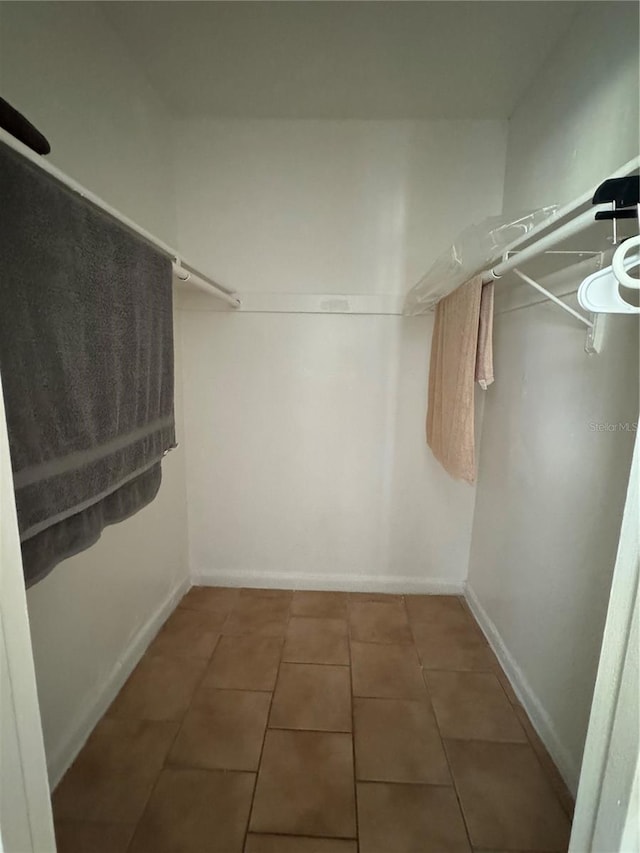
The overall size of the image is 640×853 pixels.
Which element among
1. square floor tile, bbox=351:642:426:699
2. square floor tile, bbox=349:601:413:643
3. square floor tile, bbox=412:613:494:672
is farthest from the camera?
square floor tile, bbox=349:601:413:643

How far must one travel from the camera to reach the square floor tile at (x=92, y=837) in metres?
1.02

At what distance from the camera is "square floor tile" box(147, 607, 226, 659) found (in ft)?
5.59

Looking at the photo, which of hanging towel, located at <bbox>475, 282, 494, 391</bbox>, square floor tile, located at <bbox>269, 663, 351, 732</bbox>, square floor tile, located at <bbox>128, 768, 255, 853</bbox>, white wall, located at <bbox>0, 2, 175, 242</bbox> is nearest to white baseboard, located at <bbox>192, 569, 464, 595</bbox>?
square floor tile, located at <bbox>269, 663, 351, 732</bbox>

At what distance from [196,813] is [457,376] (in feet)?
4.99

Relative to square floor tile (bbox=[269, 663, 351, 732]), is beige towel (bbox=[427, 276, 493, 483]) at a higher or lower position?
higher

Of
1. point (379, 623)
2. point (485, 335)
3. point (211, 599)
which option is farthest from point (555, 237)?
point (211, 599)

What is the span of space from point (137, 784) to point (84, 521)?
0.84 metres

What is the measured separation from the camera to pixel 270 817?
3.55 feet

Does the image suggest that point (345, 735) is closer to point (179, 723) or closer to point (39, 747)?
point (179, 723)

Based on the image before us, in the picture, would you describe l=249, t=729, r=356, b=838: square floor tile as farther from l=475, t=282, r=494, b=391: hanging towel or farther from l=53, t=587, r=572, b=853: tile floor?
l=475, t=282, r=494, b=391: hanging towel

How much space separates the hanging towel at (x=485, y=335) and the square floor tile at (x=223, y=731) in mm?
1385

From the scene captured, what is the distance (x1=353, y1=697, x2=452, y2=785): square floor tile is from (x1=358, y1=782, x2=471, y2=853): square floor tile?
0.03 metres

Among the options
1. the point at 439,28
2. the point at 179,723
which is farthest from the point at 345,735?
the point at 439,28

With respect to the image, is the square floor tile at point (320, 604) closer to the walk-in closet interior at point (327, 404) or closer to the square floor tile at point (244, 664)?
the walk-in closet interior at point (327, 404)
